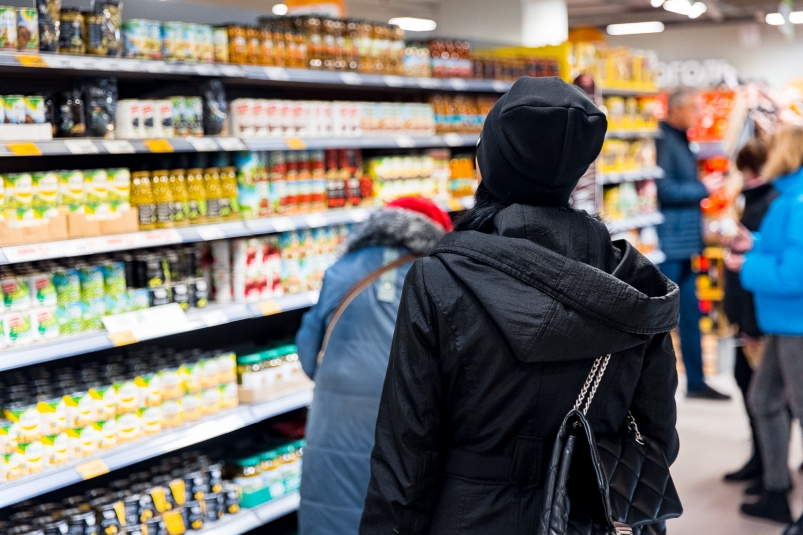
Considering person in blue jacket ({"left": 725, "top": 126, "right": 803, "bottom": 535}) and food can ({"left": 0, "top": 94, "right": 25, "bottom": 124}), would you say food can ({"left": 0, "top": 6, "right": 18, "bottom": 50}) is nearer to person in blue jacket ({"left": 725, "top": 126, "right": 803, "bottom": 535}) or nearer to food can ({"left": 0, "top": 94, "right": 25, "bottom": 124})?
food can ({"left": 0, "top": 94, "right": 25, "bottom": 124})

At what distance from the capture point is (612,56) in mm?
6938

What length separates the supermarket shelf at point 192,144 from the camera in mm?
2812

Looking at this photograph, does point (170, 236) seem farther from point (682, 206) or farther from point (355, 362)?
point (682, 206)

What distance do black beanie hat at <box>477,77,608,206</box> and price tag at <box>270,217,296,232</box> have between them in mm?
2132

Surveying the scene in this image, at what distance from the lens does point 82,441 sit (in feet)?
10.1

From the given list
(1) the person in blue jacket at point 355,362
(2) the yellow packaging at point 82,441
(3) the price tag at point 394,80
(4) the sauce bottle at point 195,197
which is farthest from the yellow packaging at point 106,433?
(3) the price tag at point 394,80

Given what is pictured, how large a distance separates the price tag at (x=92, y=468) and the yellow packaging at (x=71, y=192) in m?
0.91

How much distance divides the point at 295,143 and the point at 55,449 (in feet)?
5.41

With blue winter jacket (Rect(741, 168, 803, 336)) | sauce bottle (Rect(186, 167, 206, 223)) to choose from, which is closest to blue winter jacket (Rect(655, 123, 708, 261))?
blue winter jacket (Rect(741, 168, 803, 336))

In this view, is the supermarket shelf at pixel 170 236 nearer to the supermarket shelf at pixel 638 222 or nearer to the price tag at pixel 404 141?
the price tag at pixel 404 141

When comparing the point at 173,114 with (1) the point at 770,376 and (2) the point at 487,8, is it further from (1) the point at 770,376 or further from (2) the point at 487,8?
(2) the point at 487,8

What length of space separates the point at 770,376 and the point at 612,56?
357 centimetres

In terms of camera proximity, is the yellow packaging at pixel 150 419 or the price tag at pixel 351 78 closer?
the yellow packaging at pixel 150 419

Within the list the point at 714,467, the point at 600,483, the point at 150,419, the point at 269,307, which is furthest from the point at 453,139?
the point at 600,483
